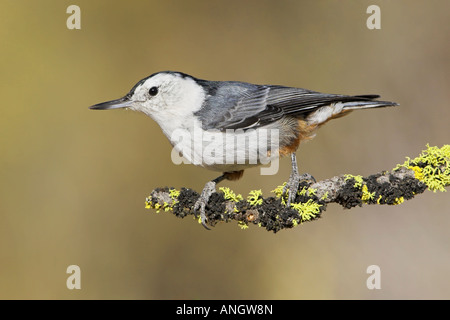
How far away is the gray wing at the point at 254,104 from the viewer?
317cm

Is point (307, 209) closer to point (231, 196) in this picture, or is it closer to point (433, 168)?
point (231, 196)

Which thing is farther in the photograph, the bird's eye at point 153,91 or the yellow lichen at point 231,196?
the bird's eye at point 153,91

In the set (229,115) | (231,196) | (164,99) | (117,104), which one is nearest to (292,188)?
(231,196)

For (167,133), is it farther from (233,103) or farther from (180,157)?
(233,103)

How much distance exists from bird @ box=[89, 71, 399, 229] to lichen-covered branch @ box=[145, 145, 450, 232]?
0.12 metres

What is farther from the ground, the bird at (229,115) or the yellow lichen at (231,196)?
the bird at (229,115)

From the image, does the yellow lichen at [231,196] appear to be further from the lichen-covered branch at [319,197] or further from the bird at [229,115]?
the bird at [229,115]

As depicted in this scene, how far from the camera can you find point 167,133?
3.17 meters

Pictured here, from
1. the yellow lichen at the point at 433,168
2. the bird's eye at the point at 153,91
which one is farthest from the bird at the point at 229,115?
the yellow lichen at the point at 433,168

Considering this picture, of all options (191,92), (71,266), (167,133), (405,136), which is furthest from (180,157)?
(405,136)

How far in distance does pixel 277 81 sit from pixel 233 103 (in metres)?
1.69

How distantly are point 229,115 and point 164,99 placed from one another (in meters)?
0.41

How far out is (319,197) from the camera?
265 centimetres

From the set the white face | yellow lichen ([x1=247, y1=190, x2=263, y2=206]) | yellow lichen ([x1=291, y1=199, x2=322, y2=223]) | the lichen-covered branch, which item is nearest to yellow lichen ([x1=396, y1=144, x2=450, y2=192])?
the lichen-covered branch
